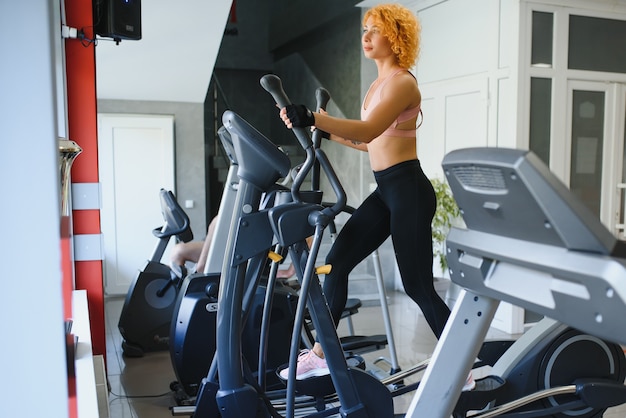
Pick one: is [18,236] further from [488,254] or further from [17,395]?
[488,254]

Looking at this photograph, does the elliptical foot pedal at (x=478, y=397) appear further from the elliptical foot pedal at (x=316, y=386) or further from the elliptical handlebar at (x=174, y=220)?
the elliptical handlebar at (x=174, y=220)

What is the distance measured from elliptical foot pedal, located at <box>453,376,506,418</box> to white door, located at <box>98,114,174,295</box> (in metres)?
4.33

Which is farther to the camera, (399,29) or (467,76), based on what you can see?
(467,76)

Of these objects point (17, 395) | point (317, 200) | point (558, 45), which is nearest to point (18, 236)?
point (17, 395)

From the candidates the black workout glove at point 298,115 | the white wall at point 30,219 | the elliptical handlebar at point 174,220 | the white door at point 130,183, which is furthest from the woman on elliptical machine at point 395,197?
the white door at point 130,183

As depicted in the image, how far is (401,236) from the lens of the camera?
2572mm

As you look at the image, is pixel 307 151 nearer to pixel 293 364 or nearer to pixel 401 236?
pixel 401 236

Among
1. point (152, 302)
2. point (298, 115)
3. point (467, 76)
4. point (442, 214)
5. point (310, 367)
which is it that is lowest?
point (152, 302)

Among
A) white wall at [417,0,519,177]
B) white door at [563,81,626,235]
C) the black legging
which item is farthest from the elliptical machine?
white door at [563,81,626,235]

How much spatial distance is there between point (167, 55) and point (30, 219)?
15.7 ft

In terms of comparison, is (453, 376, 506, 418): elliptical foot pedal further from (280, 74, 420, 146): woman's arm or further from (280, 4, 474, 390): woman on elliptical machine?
(280, 74, 420, 146): woman's arm

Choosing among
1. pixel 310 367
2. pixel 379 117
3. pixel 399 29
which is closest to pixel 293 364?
pixel 310 367

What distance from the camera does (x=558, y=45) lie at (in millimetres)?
4789

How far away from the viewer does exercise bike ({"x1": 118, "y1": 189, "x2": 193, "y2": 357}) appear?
4141 mm
